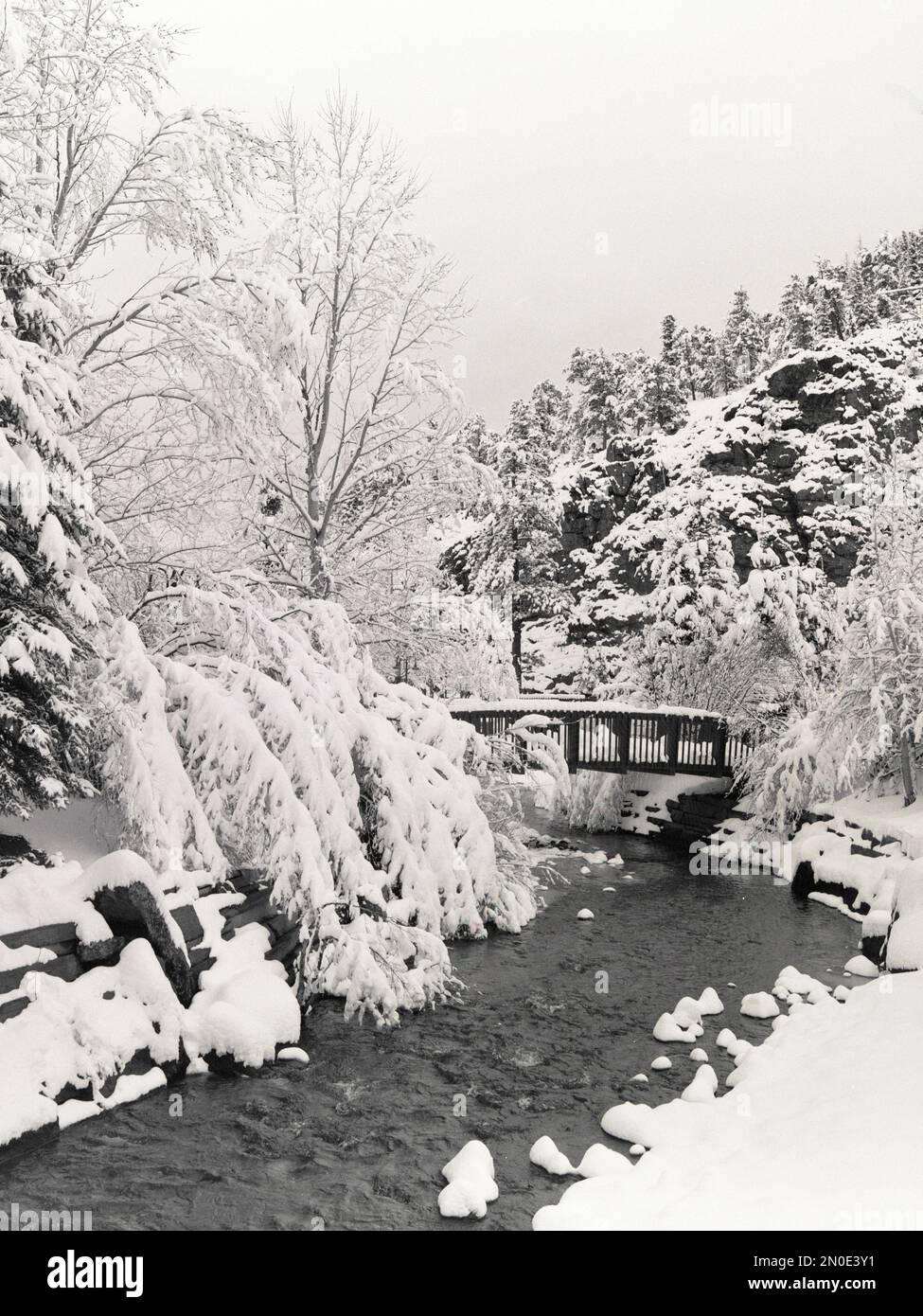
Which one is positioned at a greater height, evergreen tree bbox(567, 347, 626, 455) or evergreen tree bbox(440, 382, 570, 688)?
evergreen tree bbox(567, 347, 626, 455)

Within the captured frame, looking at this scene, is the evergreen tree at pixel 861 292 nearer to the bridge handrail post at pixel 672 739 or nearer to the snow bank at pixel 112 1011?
the bridge handrail post at pixel 672 739

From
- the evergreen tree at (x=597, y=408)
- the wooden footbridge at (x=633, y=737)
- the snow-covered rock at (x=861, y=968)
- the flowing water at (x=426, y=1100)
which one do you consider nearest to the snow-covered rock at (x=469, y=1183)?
the flowing water at (x=426, y=1100)

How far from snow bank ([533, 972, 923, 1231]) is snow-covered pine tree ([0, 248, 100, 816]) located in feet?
16.1

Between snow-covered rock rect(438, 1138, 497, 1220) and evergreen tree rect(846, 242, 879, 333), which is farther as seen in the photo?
evergreen tree rect(846, 242, 879, 333)

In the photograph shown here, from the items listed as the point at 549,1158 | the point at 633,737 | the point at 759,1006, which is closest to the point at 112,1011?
the point at 549,1158

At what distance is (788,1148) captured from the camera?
5.81 meters

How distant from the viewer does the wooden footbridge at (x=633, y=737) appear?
18.8 m

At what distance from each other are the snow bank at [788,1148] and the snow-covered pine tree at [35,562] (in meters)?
4.92

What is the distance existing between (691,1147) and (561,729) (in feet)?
44.0

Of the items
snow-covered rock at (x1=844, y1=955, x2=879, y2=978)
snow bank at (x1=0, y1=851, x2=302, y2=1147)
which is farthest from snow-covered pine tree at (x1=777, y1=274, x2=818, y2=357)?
snow bank at (x1=0, y1=851, x2=302, y2=1147)

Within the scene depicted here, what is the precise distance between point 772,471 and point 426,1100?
3850cm

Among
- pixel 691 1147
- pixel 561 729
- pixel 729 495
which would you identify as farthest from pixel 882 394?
pixel 691 1147

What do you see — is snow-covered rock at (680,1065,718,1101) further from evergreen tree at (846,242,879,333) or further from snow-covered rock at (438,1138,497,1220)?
evergreen tree at (846,242,879,333)

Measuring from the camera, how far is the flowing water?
5.57 metres
